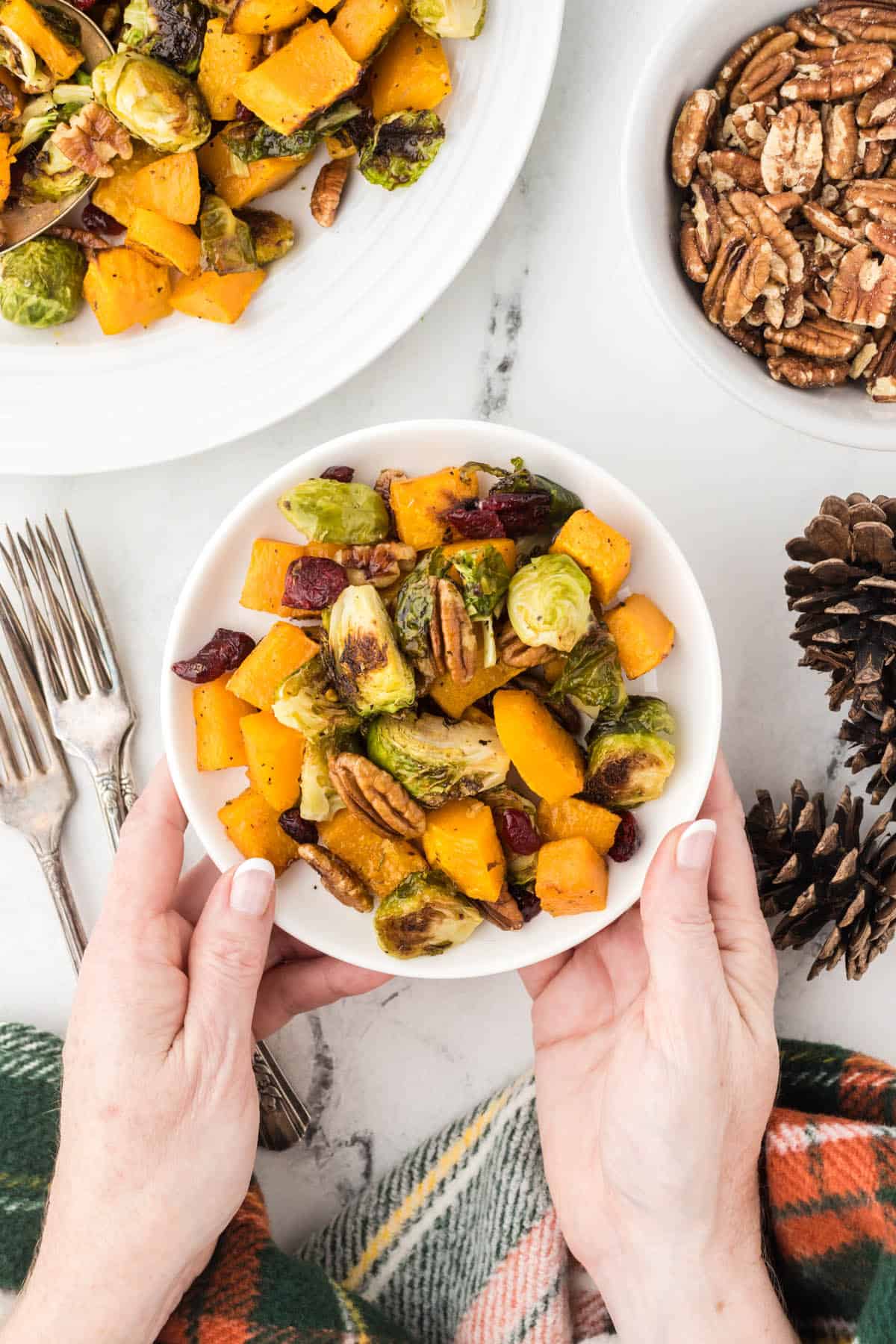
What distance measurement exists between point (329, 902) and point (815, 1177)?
2.93 ft

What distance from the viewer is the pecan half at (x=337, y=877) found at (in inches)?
64.4

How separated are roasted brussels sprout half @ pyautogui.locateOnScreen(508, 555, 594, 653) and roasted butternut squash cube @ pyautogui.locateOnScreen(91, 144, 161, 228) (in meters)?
0.91

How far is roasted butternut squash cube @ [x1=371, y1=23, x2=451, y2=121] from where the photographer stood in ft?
5.71

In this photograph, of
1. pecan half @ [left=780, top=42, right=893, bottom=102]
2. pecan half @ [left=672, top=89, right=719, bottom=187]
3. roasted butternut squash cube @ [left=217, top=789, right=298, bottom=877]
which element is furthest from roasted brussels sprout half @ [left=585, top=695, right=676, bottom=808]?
pecan half @ [left=780, top=42, right=893, bottom=102]

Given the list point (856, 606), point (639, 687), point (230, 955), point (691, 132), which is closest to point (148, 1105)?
point (230, 955)

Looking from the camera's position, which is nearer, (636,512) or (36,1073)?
(636,512)

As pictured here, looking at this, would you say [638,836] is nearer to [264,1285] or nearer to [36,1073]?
[264,1285]

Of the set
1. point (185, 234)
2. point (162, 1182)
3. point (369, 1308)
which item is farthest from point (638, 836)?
point (185, 234)

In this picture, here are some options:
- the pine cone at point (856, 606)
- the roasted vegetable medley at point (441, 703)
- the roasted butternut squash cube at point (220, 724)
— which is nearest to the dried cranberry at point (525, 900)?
the roasted vegetable medley at point (441, 703)

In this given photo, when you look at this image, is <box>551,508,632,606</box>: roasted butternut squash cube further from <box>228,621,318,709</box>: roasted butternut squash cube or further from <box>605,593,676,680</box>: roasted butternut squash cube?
<box>228,621,318,709</box>: roasted butternut squash cube

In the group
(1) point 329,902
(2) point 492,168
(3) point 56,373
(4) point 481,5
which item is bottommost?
(1) point 329,902

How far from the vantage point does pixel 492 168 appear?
1766 millimetres

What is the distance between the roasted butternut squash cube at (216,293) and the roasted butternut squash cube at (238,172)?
124 mm

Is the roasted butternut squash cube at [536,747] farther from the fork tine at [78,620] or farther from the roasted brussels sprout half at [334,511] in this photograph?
the fork tine at [78,620]
